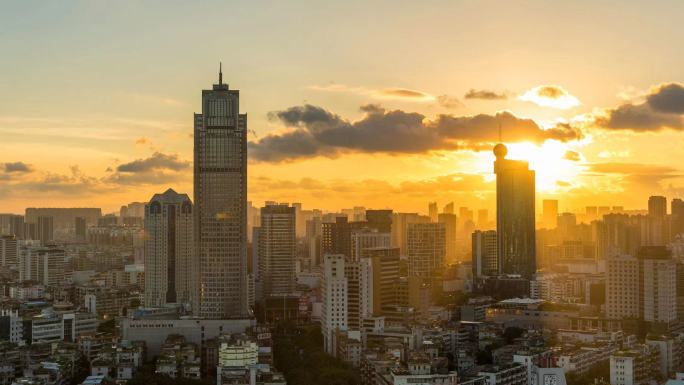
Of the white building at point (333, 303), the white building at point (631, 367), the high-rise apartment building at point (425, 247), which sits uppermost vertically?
the high-rise apartment building at point (425, 247)

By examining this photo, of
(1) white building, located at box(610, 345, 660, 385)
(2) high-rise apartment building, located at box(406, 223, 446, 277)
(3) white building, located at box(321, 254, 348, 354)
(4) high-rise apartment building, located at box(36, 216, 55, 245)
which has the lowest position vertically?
(1) white building, located at box(610, 345, 660, 385)

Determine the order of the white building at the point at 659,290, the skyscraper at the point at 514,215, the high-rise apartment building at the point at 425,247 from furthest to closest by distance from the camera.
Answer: the skyscraper at the point at 514,215, the high-rise apartment building at the point at 425,247, the white building at the point at 659,290

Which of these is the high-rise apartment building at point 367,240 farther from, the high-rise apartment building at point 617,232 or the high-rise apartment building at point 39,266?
the high-rise apartment building at point 39,266

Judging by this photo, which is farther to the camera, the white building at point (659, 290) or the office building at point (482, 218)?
the office building at point (482, 218)

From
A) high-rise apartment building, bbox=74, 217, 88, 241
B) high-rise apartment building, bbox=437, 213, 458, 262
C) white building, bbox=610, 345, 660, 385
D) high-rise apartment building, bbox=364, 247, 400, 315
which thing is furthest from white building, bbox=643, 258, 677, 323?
high-rise apartment building, bbox=74, 217, 88, 241

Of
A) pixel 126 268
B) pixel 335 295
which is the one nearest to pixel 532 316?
pixel 335 295

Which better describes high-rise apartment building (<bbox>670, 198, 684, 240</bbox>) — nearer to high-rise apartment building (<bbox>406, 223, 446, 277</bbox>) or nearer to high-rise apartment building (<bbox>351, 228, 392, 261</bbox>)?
high-rise apartment building (<bbox>406, 223, 446, 277</bbox>)

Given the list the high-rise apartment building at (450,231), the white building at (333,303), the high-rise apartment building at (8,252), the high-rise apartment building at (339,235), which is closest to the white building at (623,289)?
the white building at (333,303)
